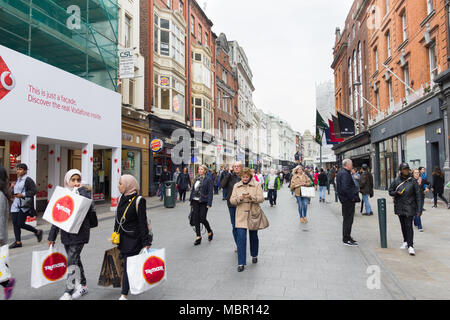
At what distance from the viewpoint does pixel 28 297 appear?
413 centimetres

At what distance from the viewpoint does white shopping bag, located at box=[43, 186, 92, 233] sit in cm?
388

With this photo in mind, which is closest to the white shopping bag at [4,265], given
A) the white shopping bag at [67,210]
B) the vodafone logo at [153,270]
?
the white shopping bag at [67,210]

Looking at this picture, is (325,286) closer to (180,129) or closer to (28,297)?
(28,297)

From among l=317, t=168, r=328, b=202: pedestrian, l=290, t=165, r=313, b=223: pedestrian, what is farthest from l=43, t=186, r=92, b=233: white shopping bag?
l=317, t=168, r=328, b=202: pedestrian

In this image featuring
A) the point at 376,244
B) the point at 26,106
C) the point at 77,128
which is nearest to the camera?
the point at 376,244

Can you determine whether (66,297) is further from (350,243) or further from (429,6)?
(429,6)

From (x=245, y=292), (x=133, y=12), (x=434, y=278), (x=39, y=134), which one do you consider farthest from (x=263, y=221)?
(x=133, y=12)

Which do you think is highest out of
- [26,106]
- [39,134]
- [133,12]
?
[133,12]

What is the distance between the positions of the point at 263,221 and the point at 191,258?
1.70 metres

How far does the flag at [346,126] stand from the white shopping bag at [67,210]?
81.8ft

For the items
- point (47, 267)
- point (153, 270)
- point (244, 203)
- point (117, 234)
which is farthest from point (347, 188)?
point (47, 267)

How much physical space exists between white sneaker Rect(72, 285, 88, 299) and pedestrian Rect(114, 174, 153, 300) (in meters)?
0.69

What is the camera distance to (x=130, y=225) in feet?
12.6

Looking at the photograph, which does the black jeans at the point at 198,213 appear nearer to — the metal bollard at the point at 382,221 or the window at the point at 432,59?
the metal bollard at the point at 382,221
